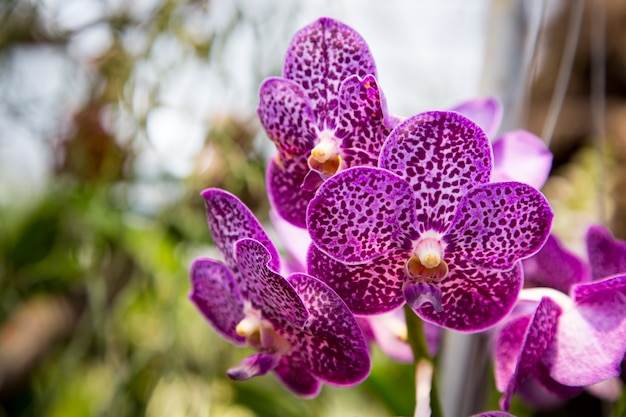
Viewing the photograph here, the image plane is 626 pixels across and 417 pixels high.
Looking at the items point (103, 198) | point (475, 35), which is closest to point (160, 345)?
point (103, 198)

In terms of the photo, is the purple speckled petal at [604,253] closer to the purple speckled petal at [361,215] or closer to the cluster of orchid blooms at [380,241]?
the cluster of orchid blooms at [380,241]

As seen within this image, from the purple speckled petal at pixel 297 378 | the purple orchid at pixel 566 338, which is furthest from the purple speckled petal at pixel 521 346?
the purple speckled petal at pixel 297 378

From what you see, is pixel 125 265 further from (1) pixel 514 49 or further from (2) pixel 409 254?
(2) pixel 409 254

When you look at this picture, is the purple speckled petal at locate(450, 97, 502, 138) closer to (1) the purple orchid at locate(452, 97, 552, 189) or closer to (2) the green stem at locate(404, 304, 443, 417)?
(1) the purple orchid at locate(452, 97, 552, 189)

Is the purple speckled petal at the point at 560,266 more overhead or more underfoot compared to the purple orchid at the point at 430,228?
more underfoot

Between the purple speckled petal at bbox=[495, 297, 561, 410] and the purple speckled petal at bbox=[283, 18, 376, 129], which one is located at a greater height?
the purple speckled petal at bbox=[283, 18, 376, 129]

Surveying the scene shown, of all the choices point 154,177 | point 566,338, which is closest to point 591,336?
point 566,338

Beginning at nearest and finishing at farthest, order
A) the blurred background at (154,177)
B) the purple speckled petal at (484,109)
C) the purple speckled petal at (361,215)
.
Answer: the purple speckled petal at (361,215) → the purple speckled petal at (484,109) → the blurred background at (154,177)

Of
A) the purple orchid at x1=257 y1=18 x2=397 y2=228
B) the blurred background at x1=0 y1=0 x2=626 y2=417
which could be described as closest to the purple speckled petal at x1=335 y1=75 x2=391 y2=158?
the purple orchid at x1=257 y1=18 x2=397 y2=228
